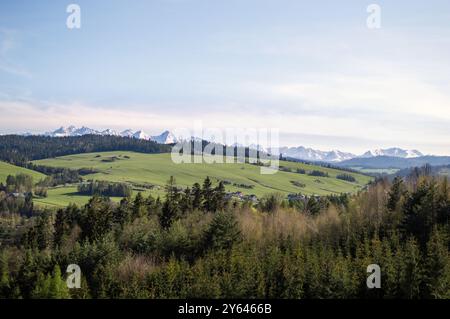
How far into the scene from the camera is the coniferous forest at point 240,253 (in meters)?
55.4

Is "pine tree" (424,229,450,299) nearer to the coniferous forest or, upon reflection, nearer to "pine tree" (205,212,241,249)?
the coniferous forest

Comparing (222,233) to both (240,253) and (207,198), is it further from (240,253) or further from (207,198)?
(207,198)

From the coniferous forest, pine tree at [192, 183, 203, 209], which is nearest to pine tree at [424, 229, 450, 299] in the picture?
the coniferous forest

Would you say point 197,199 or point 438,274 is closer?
point 438,274

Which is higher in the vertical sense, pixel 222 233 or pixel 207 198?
pixel 207 198

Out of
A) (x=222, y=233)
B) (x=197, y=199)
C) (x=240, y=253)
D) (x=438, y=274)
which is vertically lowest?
(x=240, y=253)

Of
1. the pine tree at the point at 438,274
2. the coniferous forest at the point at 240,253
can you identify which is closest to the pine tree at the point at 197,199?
the coniferous forest at the point at 240,253

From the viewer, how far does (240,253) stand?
68.2 metres

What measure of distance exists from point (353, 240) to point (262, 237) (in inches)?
670

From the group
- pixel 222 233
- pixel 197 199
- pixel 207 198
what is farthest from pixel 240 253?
pixel 207 198

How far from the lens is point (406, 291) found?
171ft

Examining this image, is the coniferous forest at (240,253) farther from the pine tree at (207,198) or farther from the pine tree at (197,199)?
the pine tree at (207,198)

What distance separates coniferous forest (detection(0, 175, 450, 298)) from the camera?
182ft
